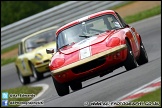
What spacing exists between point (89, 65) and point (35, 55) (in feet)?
23.4

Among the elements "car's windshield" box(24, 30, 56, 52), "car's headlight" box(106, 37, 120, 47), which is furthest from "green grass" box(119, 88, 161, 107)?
"car's windshield" box(24, 30, 56, 52)

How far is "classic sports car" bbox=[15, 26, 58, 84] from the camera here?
16281 mm

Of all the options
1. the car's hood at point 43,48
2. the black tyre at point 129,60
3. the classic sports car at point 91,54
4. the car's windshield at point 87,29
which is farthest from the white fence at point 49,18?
the black tyre at point 129,60

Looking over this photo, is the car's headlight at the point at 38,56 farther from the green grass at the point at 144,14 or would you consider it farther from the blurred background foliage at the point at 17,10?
the blurred background foliage at the point at 17,10

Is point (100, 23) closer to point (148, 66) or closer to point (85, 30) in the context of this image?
point (85, 30)

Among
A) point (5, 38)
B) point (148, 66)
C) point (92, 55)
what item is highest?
point (92, 55)

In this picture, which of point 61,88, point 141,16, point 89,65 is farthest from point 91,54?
point 141,16

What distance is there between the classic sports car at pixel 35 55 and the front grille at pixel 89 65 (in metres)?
6.48

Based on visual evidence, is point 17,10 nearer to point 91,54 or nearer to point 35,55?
point 35,55

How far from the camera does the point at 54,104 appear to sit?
29.3 feet

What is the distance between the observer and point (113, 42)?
9633 mm

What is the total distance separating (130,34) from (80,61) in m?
1.39

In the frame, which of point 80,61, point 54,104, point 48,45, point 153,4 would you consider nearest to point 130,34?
point 80,61

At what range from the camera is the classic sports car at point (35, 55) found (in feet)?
53.4
